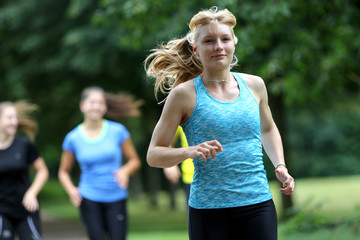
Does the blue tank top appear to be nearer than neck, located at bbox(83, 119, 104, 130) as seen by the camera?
Yes

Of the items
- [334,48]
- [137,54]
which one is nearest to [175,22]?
[334,48]

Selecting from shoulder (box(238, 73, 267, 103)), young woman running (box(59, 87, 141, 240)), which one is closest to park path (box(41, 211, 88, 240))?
young woman running (box(59, 87, 141, 240))

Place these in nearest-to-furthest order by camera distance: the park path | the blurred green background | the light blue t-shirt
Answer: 1. the light blue t-shirt
2. the blurred green background
3. the park path

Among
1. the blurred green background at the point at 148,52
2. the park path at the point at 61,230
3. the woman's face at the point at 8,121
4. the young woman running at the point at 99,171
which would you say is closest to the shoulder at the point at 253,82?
the young woman running at the point at 99,171

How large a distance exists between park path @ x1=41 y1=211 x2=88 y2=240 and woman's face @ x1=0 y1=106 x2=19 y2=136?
783cm

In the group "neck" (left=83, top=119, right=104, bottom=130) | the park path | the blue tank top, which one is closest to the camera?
the blue tank top

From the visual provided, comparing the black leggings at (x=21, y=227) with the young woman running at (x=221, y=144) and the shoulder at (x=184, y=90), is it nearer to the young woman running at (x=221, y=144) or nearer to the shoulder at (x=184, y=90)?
the young woman running at (x=221, y=144)

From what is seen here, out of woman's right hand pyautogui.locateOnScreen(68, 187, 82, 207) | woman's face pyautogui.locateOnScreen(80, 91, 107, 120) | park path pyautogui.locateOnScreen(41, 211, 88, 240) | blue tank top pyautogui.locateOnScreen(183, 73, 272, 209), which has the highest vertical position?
woman's face pyautogui.locateOnScreen(80, 91, 107, 120)

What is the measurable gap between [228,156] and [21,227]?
340 cm

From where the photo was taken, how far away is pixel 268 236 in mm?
3547

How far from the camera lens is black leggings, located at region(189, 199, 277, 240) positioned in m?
3.53

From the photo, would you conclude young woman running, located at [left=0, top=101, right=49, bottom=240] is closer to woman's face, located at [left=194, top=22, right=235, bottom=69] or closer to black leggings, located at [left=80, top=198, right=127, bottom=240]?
black leggings, located at [left=80, top=198, right=127, bottom=240]

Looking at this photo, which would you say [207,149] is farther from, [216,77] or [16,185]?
[16,185]

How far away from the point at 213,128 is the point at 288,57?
7.63m
